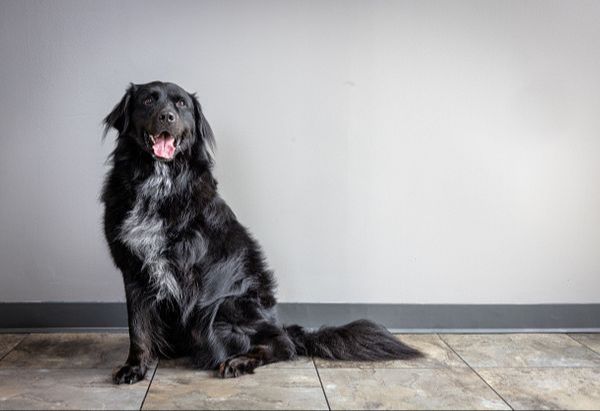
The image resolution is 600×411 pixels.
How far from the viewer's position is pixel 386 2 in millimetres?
3229

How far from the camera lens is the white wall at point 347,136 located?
10.5 ft

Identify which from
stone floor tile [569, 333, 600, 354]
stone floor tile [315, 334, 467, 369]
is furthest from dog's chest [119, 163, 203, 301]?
stone floor tile [569, 333, 600, 354]

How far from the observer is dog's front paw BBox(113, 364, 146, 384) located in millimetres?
2564

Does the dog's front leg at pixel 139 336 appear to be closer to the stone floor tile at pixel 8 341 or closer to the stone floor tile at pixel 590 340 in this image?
the stone floor tile at pixel 8 341

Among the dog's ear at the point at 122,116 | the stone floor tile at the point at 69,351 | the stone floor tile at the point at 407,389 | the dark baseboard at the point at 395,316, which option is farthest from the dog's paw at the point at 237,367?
the dog's ear at the point at 122,116

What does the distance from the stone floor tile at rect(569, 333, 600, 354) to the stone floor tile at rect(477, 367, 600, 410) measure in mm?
361

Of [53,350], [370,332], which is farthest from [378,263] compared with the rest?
[53,350]

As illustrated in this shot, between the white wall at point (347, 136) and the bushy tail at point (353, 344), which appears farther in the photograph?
the white wall at point (347, 136)

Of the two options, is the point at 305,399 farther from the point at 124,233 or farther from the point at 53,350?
the point at 53,350

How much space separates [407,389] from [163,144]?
138cm

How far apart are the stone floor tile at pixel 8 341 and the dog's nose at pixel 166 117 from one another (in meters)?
1.29

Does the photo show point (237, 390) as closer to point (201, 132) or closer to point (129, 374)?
point (129, 374)

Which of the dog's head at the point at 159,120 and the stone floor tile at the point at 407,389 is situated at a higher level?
the dog's head at the point at 159,120

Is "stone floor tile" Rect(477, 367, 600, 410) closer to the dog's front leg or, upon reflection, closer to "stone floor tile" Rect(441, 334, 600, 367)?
"stone floor tile" Rect(441, 334, 600, 367)
